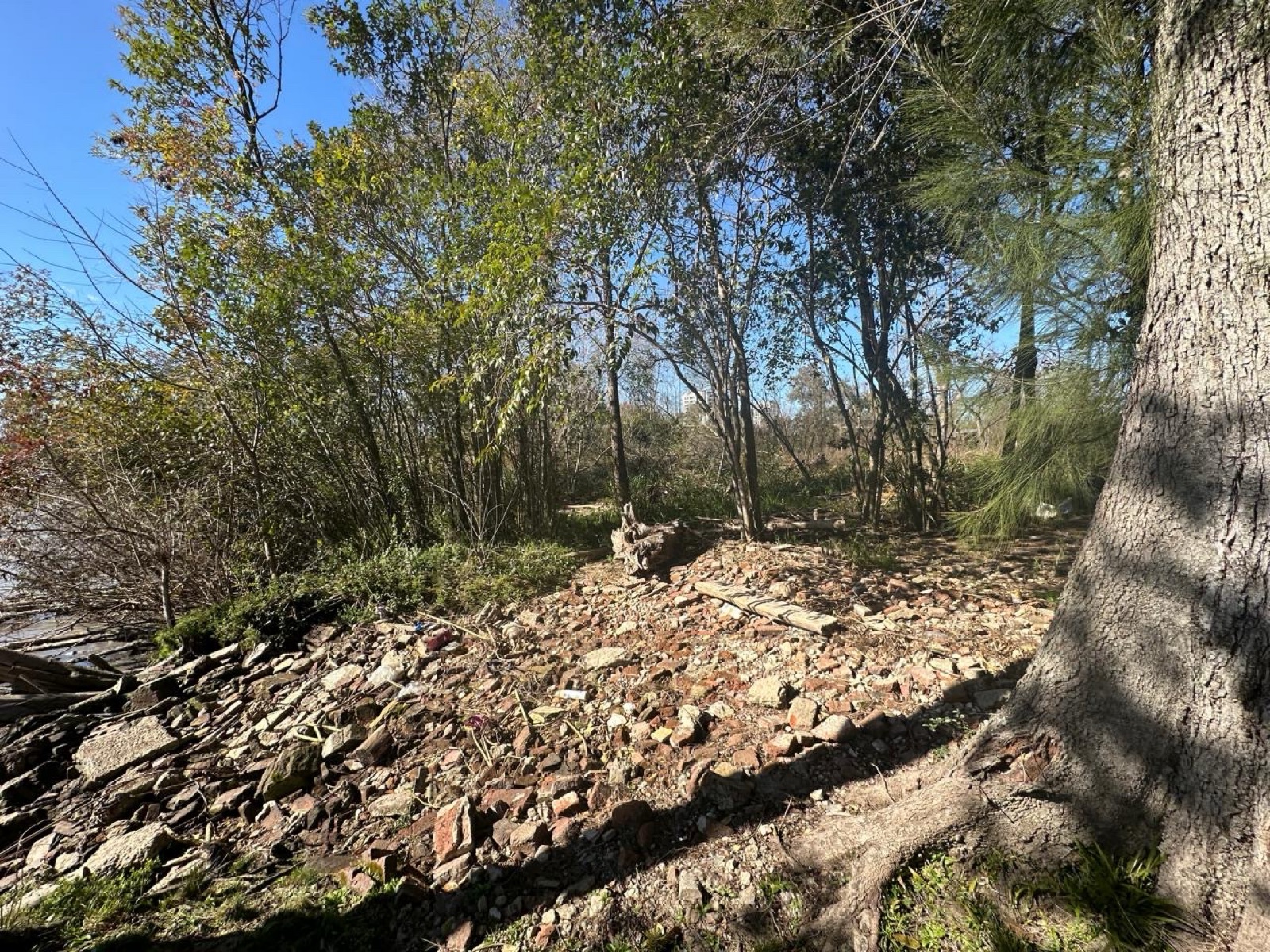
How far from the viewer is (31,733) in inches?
117

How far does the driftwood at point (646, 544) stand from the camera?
14.0 feet

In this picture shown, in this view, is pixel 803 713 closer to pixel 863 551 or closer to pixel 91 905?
pixel 863 551

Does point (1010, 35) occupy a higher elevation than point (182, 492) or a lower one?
higher

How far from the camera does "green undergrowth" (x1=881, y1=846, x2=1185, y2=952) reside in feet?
3.97

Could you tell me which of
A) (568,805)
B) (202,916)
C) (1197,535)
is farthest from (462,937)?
(1197,535)

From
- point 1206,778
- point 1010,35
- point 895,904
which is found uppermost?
point 1010,35

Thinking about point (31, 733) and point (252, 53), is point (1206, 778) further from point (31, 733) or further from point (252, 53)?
point (252, 53)

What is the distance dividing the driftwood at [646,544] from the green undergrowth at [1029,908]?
2.96 metres

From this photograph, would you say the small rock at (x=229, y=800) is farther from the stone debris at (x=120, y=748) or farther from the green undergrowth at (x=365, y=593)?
the green undergrowth at (x=365, y=593)

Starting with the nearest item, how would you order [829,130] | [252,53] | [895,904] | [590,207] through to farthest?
1. [895,904]
2. [590,207]
3. [829,130]
4. [252,53]

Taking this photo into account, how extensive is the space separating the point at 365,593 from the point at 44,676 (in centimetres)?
187

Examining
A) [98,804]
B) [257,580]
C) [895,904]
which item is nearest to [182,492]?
[257,580]

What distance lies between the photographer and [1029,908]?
1312mm

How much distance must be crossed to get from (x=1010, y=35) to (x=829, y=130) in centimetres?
215
